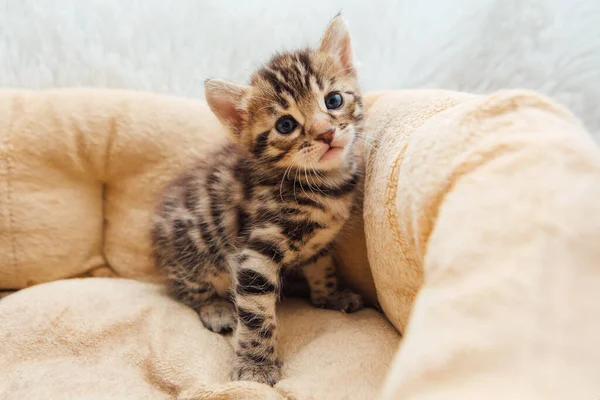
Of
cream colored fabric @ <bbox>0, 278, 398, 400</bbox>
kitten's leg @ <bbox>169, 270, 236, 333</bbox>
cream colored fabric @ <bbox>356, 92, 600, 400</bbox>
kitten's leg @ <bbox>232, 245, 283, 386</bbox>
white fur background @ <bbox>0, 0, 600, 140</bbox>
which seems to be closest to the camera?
cream colored fabric @ <bbox>356, 92, 600, 400</bbox>

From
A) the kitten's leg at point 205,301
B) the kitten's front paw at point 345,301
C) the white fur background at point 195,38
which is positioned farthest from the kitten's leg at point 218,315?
the white fur background at point 195,38

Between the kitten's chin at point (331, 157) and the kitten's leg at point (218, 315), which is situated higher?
the kitten's chin at point (331, 157)

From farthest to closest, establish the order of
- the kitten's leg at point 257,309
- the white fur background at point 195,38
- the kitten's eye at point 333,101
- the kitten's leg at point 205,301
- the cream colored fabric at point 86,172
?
the white fur background at point 195,38
the cream colored fabric at point 86,172
the kitten's leg at point 205,301
the kitten's eye at point 333,101
the kitten's leg at point 257,309

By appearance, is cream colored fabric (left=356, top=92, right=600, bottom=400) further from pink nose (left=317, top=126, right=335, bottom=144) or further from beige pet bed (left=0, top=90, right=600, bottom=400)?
pink nose (left=317, top=126, right=335, bottom=144)

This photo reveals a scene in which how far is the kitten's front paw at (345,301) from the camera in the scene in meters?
1.21

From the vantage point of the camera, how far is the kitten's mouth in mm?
1063

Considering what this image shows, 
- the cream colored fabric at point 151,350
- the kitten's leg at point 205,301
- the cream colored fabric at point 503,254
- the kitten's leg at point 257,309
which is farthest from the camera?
the kitten's leg at point 205,301

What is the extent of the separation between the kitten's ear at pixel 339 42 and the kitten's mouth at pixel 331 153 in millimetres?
293

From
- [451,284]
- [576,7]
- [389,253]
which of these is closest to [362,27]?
[576,7]

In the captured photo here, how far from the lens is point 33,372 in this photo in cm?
104

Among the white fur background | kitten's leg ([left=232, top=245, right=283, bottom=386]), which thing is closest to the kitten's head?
kitten's leg ([left=232, top=245, right=283, bottom=386])

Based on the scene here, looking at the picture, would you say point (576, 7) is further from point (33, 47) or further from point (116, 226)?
point (33, 47)

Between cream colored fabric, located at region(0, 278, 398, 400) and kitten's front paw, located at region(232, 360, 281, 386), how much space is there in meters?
0.03

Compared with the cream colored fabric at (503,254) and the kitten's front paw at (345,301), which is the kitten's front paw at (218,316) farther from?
the cream colored fabric at (503,254)
